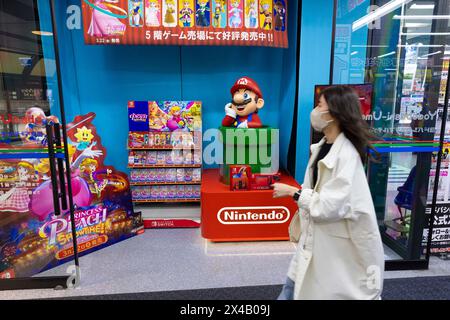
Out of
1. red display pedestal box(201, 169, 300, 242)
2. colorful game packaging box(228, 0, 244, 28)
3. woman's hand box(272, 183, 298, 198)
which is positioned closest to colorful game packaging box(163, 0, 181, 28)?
colorful game packaging box(228, 0, 244, 28)

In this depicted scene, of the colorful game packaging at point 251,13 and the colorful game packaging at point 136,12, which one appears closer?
the colorful game packaging at point 136,12

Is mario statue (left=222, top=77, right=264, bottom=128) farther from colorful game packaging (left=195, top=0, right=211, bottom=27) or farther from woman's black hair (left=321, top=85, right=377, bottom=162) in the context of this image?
woman's black hair (left=321, top=85, right=377, bottom=162)

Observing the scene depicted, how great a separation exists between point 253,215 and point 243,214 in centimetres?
11

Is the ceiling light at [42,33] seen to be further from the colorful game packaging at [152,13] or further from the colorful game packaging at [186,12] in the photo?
the colorful game packaging at [186,12]

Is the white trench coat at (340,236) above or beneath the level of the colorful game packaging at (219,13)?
beneath

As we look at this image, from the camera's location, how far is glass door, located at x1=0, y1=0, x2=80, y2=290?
246 cm

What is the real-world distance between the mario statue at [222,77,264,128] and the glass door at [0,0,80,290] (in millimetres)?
1737

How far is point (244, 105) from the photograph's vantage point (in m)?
3.51

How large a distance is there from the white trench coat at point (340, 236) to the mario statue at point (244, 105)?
6.77ft

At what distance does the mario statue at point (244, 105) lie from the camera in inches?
137


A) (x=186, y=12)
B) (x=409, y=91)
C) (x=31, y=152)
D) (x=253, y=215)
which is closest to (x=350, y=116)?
(x=409, y=91)

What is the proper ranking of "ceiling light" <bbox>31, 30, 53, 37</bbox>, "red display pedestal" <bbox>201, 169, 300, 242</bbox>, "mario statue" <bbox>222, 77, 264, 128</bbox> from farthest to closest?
1. "mario statue" <bbox>222, 77, 264, 128</bbox>
2. "red display pedestal" <bbox>201, 169, 300, 242</bbox>
3. "ceiling light" <bbox>31, 30, 53, 37</bbox>

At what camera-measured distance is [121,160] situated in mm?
4250

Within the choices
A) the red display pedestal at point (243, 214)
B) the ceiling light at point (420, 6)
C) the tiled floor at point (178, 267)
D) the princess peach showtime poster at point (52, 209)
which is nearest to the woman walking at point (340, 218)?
the tiled floor at point (178, 267)
